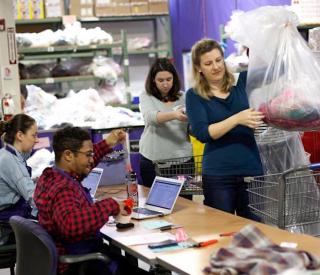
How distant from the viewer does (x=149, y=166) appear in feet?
14.5

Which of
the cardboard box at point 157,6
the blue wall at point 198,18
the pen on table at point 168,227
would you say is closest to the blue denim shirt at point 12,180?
the pen on table at point 168,227

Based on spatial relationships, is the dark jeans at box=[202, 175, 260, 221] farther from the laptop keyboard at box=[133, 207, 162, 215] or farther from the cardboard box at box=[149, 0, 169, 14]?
the cardboard box at box=[149, 0, 169, 14]

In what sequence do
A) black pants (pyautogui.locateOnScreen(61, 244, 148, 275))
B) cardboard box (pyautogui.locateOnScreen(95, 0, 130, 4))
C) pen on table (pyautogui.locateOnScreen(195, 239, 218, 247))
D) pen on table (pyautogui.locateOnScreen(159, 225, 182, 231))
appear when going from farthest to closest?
cardboard box (pyautogui.locateOnScreen(95, 0, 130, 4)) → pen on table (pyautogui.locateOnScreen(159, 225, 182, 231)) → black pants (pyautogui.locateOnScreen(61, 244, 148, 275)) → pen on table (pyautogui.locateOnScreen(195, 239, 218, 247))

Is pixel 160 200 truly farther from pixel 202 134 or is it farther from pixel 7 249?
pixel 7 249

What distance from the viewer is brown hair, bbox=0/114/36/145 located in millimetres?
4176

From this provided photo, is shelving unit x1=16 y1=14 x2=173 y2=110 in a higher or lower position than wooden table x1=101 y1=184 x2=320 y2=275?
higher

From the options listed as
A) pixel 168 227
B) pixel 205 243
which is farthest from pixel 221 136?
pixel 205 243

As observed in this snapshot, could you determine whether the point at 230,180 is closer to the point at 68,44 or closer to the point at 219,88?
the point at 219,88

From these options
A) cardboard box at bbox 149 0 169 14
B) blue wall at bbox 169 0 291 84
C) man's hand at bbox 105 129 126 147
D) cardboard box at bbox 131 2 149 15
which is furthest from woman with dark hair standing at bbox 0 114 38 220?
cardboard box at bbox 149 0 169 14

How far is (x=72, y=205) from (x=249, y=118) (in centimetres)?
100

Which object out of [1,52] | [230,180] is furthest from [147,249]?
[1,52]

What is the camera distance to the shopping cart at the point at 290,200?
3152 mm

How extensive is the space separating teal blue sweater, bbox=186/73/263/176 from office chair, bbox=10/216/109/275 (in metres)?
0.91

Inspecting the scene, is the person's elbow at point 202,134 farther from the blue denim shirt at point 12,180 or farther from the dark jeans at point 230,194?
the blue denim shirt at point 12,180
